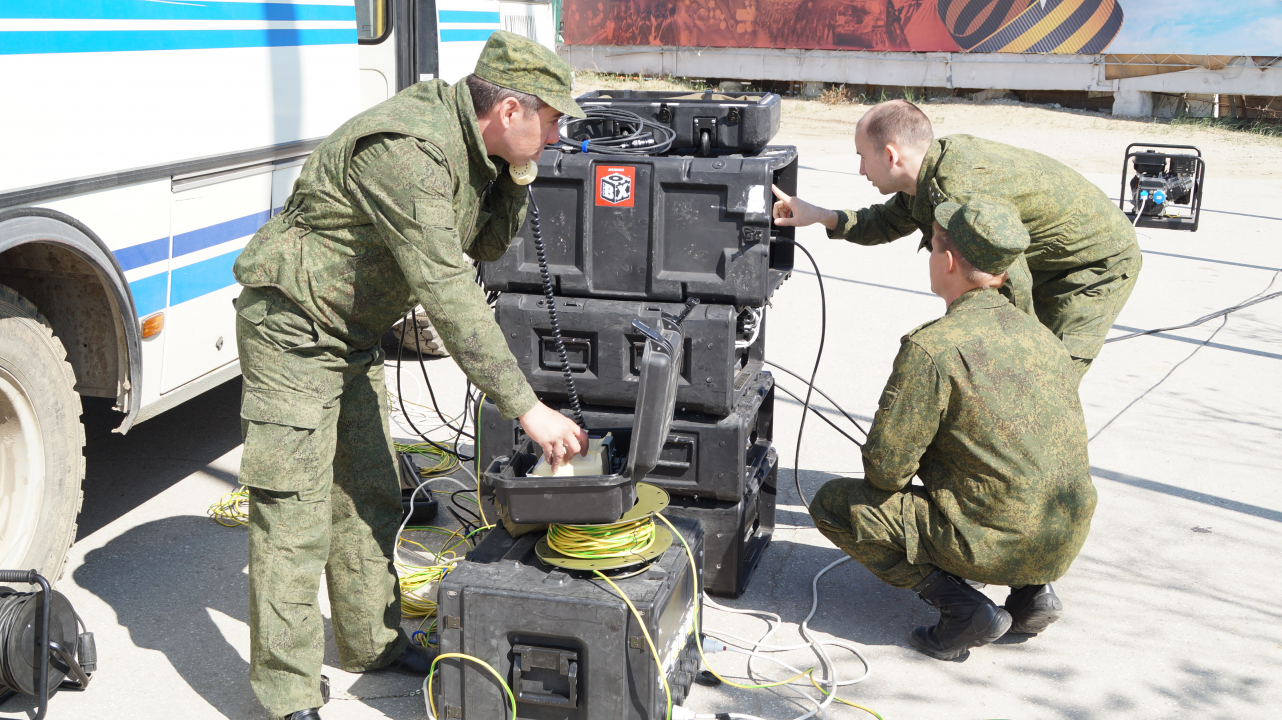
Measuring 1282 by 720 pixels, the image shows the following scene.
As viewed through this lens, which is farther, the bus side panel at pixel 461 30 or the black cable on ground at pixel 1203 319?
the black cable on ground at pixel 1203 319

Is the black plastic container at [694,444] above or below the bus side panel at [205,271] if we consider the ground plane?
below

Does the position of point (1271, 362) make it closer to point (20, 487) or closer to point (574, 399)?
point (574, 399)

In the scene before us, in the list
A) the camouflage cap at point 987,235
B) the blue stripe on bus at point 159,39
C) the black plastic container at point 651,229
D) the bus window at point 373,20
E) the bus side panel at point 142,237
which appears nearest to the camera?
the blue stripe on bus at point 159,39

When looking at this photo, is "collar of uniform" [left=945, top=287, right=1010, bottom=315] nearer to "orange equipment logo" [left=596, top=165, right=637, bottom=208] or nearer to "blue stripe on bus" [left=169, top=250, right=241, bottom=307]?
"orange equipment logo" [left=596, top=165, right=637, bottom=208]

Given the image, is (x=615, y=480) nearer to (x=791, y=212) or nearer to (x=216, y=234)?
(x=791, y=212)


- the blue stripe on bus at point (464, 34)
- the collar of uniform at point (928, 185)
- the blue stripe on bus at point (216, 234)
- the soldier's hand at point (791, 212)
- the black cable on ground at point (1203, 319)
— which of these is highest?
the blue stripe on bus at point (464, 34)

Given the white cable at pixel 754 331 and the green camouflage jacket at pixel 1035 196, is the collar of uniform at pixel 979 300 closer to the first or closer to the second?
the green camouflage jacket at pixel 1035 196

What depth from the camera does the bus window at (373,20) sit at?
6172 millimetres

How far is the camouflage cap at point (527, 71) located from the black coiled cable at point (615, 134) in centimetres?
103

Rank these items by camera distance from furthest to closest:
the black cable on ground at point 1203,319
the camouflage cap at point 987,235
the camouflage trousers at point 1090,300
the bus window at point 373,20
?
the black cable on ground at point 1203,319, the bus window at point 373,20, the camouflage trousers at point 1090,300, the camouflage cap at point 987,235

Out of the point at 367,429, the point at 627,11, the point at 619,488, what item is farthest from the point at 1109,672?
the point at 627,11

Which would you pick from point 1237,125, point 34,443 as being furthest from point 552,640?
point 1237,125

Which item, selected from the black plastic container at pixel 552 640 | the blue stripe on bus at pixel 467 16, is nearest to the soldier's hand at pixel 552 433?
the black plastic container at pixel 552 640

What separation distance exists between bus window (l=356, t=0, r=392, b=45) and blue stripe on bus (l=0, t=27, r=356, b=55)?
1.36 meters
